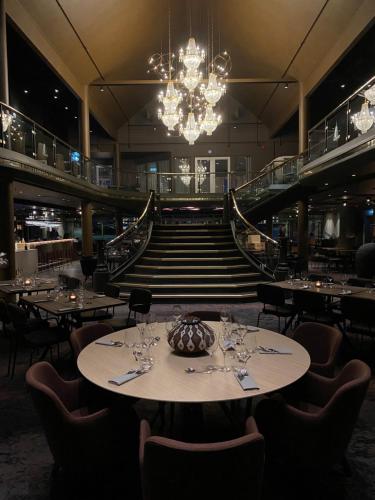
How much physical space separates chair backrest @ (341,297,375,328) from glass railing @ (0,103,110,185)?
6.89 metres

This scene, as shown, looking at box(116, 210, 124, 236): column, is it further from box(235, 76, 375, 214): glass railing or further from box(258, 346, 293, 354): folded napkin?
box(258, 346, 293, 354): folded napkin

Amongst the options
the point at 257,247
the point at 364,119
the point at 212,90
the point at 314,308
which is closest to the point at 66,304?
the point at 314,308

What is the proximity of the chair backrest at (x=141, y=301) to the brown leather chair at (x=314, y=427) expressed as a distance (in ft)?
10.5

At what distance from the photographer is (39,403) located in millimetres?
2010

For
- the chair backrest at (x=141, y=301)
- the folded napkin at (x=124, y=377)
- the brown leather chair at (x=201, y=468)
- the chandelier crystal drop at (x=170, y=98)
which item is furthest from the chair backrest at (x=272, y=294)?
the chandelier crystal drop at (x=170, y=98)

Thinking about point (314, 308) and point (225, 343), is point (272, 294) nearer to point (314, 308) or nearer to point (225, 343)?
point (314, 308)

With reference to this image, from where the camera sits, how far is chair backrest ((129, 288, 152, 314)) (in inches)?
208

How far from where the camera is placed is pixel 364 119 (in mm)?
7352

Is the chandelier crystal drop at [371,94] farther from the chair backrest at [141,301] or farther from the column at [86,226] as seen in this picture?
the column at [86,226]

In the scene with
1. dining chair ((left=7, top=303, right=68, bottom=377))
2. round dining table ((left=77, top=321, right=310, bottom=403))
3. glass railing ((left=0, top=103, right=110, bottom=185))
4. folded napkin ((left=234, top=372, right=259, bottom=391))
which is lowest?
dining chair ((left=7, top=303, right=68, bottom=377))

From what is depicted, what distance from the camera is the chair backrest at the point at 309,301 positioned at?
5105 mm

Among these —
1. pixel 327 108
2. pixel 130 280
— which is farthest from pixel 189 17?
pixel 130 280

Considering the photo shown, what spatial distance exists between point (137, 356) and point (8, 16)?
9.61 metres

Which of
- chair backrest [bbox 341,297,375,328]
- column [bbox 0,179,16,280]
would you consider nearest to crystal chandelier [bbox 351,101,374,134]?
chair backrest [bbox 341,297,375,328]
